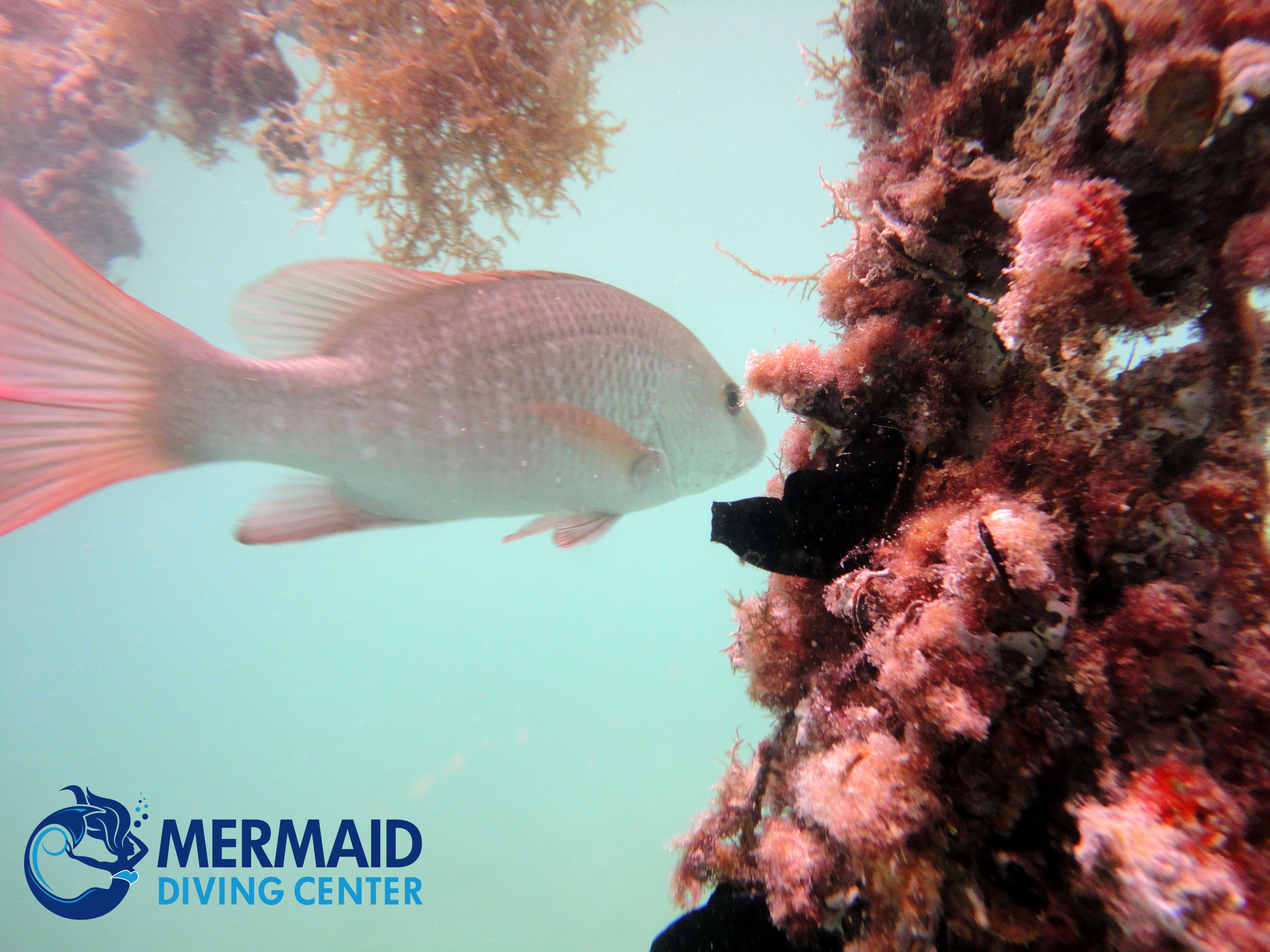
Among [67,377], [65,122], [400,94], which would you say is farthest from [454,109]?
[65,122]

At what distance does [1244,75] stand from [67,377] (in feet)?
10.6

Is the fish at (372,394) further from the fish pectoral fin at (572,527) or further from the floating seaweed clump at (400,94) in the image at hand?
the floating seaweed clump at (400,94)

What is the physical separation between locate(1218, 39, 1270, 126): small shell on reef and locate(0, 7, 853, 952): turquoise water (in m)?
1.01

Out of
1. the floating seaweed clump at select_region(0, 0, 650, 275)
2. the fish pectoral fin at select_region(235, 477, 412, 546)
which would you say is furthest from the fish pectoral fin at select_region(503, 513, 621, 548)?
the floating seaweed clump at select_region(0, 0, 650, 275)

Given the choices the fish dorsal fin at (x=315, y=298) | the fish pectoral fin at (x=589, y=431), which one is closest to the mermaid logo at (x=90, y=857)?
the fish dorsal fin at (x=315, y=298)

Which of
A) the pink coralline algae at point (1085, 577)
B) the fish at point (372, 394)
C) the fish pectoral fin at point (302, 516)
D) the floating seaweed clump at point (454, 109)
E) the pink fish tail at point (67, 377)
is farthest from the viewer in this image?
the floating seaweed clump at point (454, 109)

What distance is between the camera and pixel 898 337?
1555mm

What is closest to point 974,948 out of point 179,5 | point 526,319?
point 526,319

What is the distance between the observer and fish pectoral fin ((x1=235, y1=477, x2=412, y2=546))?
93.9 inches

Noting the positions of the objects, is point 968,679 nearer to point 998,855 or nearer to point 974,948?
point 998,855

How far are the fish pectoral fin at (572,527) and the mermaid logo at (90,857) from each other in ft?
16.4

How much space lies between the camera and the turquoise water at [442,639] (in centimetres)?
2077

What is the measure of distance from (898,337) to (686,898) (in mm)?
1779

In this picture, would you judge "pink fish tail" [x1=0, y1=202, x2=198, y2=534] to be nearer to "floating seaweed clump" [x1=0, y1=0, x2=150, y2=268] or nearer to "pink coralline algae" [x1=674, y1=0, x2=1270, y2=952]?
"pink coralline algae" [x1=674, y1=0, x2=1270, y2=952]
